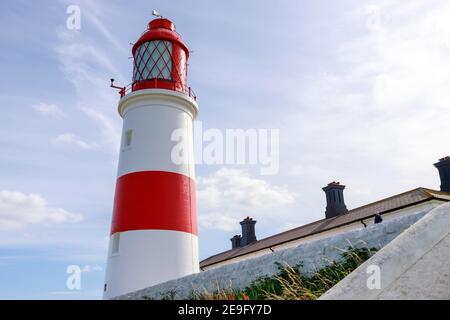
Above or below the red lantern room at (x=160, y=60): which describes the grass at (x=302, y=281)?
below

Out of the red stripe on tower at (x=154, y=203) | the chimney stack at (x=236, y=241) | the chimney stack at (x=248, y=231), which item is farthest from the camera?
the chimney stack at (x=236, y=241)

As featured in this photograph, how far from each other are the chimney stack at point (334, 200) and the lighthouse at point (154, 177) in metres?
10.9

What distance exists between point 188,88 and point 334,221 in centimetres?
1020

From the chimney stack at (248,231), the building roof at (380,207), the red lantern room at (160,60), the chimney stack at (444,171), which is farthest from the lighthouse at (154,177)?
the chimney stack at (248,231)

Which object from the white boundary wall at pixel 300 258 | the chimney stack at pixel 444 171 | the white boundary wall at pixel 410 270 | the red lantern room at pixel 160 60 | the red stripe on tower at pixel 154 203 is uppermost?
the red lantern room at pixel 160 60

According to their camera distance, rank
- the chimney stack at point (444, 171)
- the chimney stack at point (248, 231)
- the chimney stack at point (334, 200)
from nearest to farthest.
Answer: the chimney stack at point (444, 171) < the chimney stack at point (334, 200) < the chimney stack at point (248, 231)

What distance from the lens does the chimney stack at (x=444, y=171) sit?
19172 mm

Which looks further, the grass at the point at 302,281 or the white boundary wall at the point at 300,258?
the white boundary wall at the point at 300,258

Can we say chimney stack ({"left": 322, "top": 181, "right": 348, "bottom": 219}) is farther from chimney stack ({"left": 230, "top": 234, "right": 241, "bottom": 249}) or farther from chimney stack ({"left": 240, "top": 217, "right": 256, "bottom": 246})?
chimney stack ({"left": 230, "top": 234, "right": 241, "bottom": 249})

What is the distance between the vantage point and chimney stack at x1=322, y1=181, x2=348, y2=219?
2297 cm

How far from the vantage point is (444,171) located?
767 inches

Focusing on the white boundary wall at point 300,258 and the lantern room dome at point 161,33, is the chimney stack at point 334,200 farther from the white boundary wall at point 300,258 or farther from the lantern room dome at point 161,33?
the white boundary wall at point 300,258

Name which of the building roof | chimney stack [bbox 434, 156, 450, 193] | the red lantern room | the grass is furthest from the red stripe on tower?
chimney stack [bbox 434, 156, 450, 193]
